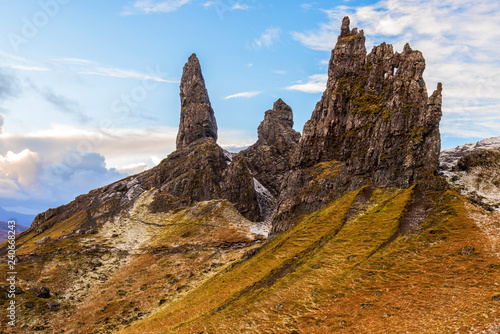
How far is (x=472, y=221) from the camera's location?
60750 mm

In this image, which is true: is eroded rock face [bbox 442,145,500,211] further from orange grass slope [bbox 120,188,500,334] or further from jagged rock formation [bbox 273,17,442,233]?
orange grass slope [bbox 120,188,500,334]

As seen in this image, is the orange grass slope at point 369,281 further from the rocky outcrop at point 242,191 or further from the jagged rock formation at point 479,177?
the rocky outcrop at point 242,191

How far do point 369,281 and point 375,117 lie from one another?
75.9 meters

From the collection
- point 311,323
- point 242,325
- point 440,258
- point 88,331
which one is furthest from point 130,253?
point 440,258

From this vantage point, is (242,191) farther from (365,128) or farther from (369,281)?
(369,281)

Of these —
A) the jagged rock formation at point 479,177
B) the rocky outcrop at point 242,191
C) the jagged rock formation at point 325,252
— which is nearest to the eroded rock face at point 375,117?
the jagged rock formation at point 325,252

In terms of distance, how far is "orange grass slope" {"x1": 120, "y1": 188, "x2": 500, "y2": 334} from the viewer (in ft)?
132

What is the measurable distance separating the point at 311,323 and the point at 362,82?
350ft

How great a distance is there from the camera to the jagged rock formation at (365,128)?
94688 millimetres

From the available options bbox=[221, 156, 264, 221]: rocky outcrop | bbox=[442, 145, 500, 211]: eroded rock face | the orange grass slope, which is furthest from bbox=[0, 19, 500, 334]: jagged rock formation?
bbox=[221, 156, 264, 221]: rocky outcrop

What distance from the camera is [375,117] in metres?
114

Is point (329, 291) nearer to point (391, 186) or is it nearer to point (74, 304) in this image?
point (391, 186)

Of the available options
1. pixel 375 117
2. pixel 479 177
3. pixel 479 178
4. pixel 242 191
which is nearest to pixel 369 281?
pixel 479 178

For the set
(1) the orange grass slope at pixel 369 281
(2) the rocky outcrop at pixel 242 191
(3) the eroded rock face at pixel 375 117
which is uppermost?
(3) the eroded rock face at pixel 375 117
